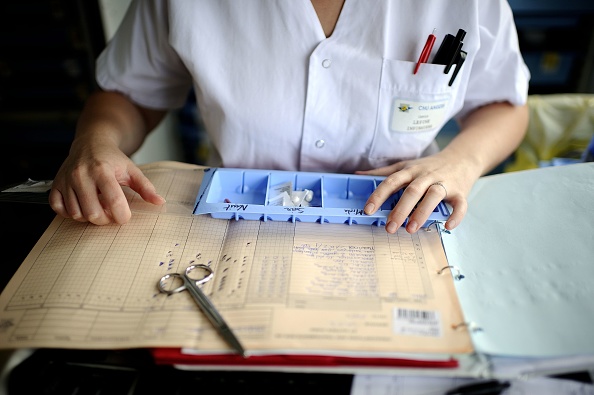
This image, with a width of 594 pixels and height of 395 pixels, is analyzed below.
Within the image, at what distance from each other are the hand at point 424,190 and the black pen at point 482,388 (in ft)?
0.63

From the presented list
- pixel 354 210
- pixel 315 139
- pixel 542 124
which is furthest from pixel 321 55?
pixel 542 124

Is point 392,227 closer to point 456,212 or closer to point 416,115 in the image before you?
point 456,212

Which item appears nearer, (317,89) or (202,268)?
(202,268)

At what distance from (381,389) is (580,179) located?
1.55 ft

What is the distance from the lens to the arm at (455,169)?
1.86 feet

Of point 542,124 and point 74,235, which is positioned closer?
point 74,235

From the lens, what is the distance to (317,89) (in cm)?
67

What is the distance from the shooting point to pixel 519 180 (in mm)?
675

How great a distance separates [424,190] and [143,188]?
399 millimetres

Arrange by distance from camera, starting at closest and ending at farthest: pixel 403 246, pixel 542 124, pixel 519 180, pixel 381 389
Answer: pixel 381 389
pixel 403 246
pixel 519 180
pixel 542 124

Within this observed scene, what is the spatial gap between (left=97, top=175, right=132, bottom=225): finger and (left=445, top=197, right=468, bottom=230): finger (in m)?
0.43

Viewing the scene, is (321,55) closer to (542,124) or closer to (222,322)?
(222,322)

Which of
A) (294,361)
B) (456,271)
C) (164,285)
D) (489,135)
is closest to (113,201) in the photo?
(164,285)

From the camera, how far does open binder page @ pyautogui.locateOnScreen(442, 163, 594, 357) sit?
1.43 feet
